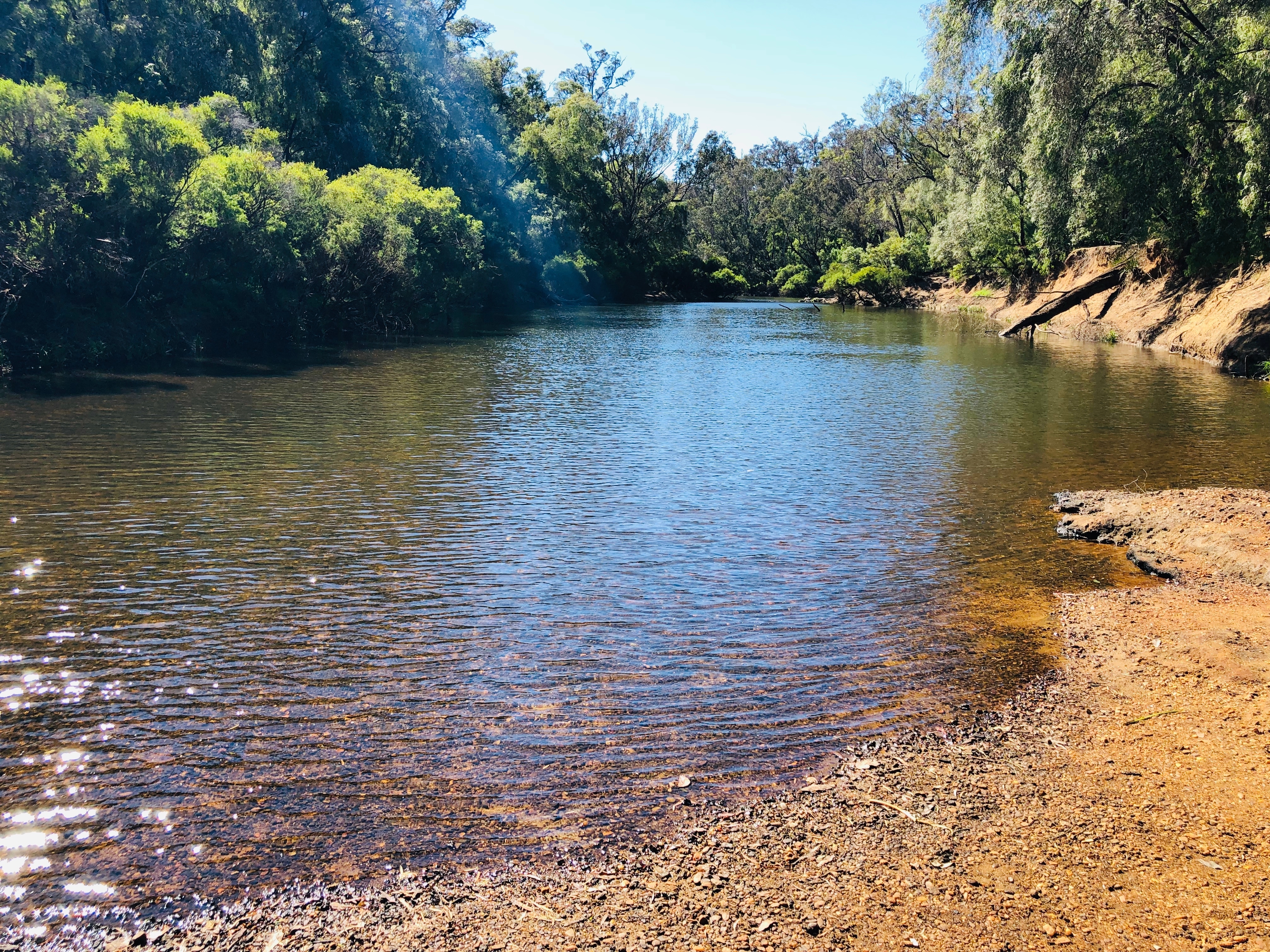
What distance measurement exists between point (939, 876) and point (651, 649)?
3.92 metres

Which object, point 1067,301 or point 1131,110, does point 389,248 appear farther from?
point 1067,301

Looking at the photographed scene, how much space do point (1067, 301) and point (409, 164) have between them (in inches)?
1786

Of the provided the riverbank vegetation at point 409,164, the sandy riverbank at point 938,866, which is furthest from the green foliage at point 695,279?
the sandy riverbank at point 938,866

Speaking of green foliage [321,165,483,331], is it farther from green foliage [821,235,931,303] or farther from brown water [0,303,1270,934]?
green foliage [821,235,931,303]

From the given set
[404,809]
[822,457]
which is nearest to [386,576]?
[404,809]

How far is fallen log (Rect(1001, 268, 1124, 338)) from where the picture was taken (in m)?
42.4

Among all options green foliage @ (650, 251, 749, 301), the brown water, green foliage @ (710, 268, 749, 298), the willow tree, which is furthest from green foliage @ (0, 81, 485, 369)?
green foliage @ (710, 268, 749, 298)

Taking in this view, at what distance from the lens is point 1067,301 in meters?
44.4

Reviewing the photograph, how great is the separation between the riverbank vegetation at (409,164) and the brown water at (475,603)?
26.5 feet

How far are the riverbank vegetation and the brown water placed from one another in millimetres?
8067

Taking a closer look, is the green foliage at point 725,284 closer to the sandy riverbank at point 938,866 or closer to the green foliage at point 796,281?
the green foliage at point 796,281

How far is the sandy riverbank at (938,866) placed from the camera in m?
4.58

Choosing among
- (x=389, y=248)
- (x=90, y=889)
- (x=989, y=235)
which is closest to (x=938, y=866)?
(x=90, y=889)

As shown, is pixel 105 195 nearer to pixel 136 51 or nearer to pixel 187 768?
pixel 136 51
